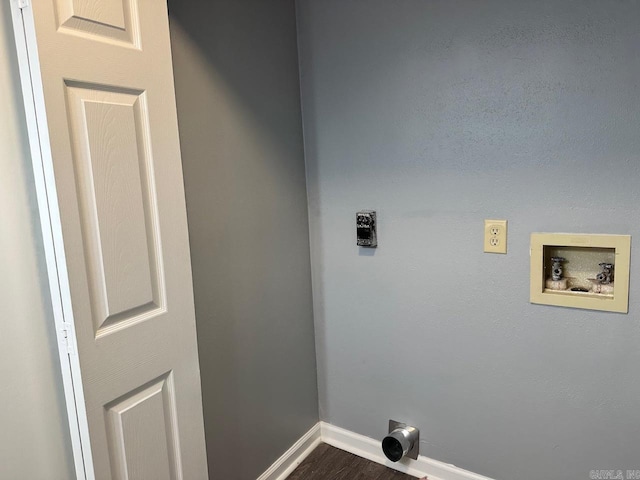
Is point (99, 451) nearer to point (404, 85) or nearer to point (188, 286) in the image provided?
point (188, 286)

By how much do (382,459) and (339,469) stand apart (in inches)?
8.0

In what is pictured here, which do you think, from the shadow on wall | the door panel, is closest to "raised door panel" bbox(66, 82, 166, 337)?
the door panel

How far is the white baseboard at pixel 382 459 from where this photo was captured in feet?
6.24

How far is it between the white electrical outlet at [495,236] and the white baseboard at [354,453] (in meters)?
0.94

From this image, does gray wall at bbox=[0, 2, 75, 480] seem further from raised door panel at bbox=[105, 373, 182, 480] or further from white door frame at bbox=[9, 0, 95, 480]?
raised door panel at bbox=[105, 373, 182, 480]

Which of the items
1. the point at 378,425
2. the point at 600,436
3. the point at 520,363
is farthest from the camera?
the point at 378,425

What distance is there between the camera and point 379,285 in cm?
199

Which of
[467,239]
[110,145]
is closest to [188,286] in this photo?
[110,145]

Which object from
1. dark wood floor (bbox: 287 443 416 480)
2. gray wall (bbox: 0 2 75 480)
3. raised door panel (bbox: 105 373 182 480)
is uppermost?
gray wall (bbox: 0 2 75 480)

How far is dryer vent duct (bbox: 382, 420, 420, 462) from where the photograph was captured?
6.33ft

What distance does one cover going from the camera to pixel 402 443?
1922 millimetres

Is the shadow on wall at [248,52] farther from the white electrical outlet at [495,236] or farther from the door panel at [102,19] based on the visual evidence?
the white electrical outlet at [495,236]

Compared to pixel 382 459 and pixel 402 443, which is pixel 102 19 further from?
pixel 382 459

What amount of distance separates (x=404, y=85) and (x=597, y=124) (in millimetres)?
693
